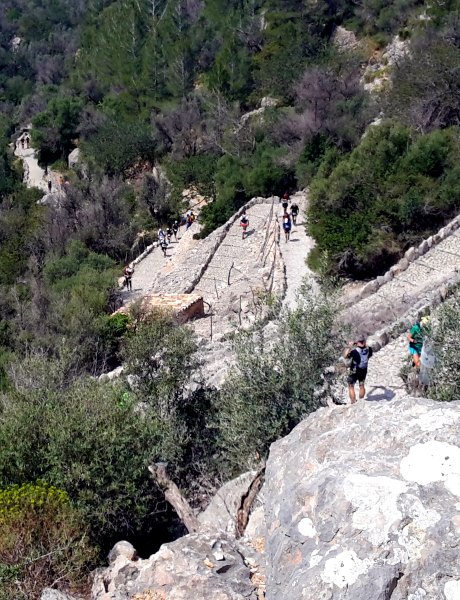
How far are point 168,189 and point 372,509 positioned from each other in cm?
3459

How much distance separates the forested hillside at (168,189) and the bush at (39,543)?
3 cm

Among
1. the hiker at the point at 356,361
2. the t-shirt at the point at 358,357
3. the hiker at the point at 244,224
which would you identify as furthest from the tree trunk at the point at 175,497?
the hiker at the point at 244,224

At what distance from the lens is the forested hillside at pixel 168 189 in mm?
8531

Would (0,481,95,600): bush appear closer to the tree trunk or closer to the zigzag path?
the tree trunk

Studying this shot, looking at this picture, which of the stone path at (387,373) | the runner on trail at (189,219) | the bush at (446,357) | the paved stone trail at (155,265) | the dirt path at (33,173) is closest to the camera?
the bush at (446,357)

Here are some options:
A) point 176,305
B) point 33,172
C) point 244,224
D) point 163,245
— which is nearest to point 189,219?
point 163,245

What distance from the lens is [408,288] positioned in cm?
1638

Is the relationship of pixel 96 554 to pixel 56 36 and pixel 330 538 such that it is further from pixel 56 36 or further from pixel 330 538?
pixel 56 36

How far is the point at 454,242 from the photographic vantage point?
18.1 metres

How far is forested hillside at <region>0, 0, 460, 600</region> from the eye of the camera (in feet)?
28.0

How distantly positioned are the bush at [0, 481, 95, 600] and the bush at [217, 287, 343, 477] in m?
2.40

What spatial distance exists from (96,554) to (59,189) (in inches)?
1416

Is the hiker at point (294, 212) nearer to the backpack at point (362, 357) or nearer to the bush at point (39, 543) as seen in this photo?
the backpack at point (362, 357)

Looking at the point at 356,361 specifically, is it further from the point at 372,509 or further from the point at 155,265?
the point at 155,265
